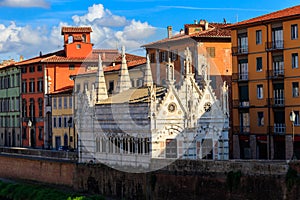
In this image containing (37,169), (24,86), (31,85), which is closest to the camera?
(37,169)

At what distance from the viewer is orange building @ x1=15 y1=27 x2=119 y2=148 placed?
9175cm

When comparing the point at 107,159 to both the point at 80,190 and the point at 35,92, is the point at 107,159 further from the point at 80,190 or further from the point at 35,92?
the point at 35,92

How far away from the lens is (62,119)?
284 ft

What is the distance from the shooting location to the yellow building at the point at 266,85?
195 ft

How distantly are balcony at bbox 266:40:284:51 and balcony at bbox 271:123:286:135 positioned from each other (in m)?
6.24

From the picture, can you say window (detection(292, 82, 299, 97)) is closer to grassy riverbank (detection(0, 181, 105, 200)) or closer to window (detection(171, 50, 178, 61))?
window (detection(171, 50, 178, 61))

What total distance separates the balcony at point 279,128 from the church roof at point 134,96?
1069 cm

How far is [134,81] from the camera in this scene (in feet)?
250

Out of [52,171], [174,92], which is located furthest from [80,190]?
[174,92]

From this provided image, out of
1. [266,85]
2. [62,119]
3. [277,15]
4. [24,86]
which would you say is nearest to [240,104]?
[266,85]

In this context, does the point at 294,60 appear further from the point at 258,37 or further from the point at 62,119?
the point at 62,119

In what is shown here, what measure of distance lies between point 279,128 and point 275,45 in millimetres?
6834

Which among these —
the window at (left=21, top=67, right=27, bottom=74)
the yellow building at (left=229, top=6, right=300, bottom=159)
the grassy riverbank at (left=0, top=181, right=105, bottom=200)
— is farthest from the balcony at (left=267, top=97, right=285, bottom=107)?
the window at (left=21, top=67, right=27, bottom=74)

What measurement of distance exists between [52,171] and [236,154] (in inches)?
650
